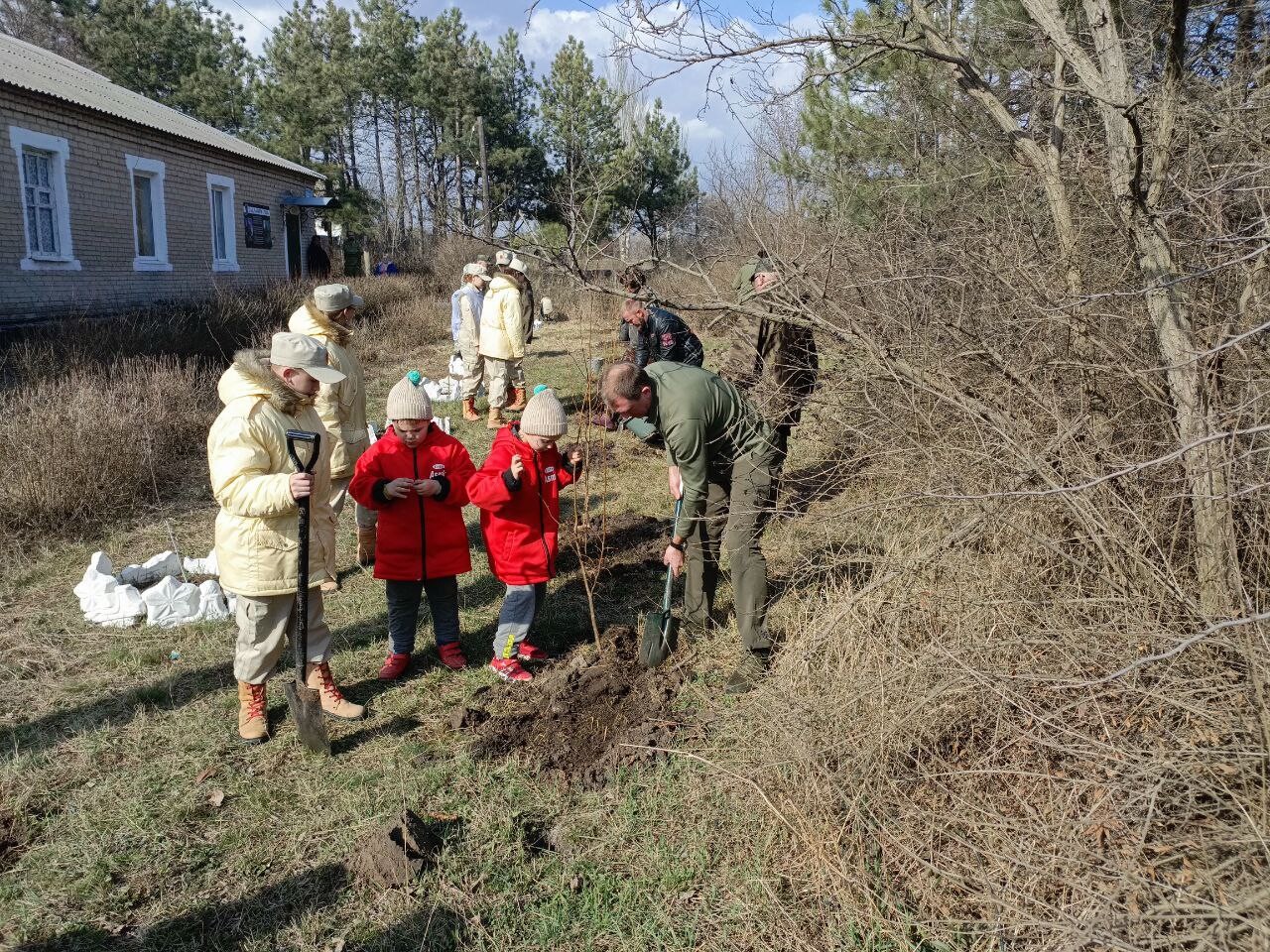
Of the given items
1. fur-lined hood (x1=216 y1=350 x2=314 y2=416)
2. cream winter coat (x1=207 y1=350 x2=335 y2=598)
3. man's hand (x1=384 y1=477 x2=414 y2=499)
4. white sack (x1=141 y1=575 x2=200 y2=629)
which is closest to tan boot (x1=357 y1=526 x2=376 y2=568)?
white sack (x1=141 y1=575 x2=200 y2=629)

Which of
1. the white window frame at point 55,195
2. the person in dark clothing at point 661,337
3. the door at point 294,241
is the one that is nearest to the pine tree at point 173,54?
the door at point 294,241

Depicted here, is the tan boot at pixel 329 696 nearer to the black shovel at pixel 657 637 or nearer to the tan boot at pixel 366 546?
the black shovel at pixel 657 637

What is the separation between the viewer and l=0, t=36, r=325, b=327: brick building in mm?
12469

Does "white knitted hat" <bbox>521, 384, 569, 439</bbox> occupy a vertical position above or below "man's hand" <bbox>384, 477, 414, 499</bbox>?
above

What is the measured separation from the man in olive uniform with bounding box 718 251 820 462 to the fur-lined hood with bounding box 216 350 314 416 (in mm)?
2133

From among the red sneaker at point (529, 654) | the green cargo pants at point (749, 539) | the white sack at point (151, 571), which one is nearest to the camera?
the green cargo pants at point (749, 539)

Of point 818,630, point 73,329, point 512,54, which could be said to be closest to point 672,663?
point 818,630

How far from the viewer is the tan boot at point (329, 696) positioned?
3.93 meters

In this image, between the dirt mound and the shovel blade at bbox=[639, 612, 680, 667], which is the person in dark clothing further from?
the dirt mound

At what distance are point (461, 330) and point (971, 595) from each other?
295 inches

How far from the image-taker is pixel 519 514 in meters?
4.29

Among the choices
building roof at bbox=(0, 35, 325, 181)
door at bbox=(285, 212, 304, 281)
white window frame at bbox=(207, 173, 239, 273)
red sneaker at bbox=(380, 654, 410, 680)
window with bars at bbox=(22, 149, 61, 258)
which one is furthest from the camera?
door at bbox=(285, 212, 304, 281)

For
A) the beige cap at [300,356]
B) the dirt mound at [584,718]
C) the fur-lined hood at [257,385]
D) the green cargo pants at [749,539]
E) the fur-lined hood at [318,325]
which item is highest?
the fur-lined hood at [318,325]

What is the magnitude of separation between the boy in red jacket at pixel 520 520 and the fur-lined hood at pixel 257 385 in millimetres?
959
